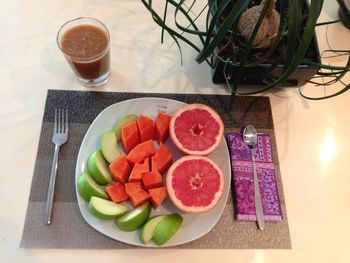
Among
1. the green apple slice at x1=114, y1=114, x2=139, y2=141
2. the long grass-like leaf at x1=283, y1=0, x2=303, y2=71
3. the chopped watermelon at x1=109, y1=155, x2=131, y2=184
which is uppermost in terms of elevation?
the long grass-like leaf at x1=283, y1=0, x2=303, y2=71

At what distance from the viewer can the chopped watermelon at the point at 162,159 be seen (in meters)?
0.80

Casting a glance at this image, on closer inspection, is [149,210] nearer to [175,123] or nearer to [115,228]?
[115,228]

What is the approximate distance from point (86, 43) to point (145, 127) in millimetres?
287

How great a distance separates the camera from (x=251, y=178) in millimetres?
842

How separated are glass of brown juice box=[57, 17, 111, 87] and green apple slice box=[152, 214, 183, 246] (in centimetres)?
44

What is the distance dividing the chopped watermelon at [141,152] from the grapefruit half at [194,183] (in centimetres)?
7

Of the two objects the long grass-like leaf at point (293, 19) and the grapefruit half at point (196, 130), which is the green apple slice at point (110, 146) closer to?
the grapefruit half at point (196, 130)

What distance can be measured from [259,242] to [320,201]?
20cm

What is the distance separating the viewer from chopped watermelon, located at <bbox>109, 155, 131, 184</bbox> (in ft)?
2.57

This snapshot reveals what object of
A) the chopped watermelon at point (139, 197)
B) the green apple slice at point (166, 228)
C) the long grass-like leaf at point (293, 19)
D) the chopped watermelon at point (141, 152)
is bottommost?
the green apple slice at point (166, 228)

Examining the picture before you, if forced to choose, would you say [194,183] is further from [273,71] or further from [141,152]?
[273,71]

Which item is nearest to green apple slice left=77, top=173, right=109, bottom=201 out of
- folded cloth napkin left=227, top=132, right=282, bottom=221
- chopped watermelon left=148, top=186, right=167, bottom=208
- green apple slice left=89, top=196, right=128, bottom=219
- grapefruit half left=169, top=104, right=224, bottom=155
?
green apple slice left=89, top=196, right=128, bottom=219

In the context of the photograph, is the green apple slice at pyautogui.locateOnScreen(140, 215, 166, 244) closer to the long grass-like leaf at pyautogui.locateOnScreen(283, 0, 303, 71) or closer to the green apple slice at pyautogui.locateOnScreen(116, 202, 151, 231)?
the green apple slice at pyautogui.locateOnScreen(116, 202, 151, 231)

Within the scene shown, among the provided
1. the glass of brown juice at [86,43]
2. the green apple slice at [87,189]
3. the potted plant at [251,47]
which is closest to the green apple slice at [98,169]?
the green apple slice at [87,189]
